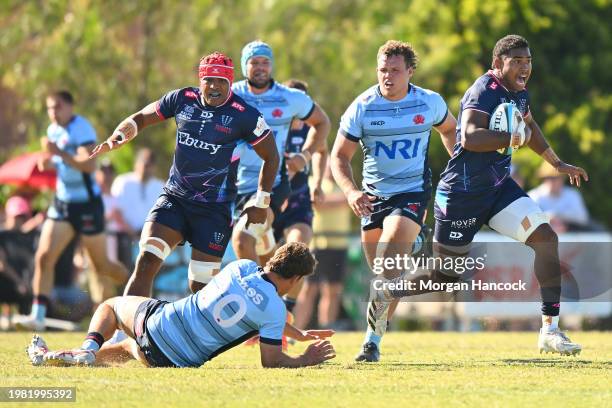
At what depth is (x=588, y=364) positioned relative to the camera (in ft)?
34.9

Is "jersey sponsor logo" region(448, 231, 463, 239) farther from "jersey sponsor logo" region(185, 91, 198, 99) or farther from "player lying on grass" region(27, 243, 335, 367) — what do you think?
"jersey sponsor logo" region(185, 91, 198, 99)

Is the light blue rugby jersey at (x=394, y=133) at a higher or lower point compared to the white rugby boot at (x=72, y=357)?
higher

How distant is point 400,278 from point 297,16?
59.0 feet

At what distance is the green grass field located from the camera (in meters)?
8.24

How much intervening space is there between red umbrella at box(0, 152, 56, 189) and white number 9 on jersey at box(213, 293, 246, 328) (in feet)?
37.3

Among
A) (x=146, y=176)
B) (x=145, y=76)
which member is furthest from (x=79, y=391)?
(x=145, y=76)

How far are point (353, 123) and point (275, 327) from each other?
2448mm

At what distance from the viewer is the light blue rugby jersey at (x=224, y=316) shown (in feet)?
31.0

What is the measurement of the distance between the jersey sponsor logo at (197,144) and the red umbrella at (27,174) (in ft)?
31.2

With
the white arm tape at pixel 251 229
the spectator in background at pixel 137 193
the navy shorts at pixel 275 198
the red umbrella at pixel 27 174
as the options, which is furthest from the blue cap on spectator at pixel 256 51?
the red umbrella at pixel 27 174

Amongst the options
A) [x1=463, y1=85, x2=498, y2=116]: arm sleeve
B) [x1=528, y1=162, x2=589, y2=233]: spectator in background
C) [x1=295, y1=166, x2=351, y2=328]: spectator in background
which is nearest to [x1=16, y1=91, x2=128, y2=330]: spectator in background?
[x1=295, y1=166, x2=351, y2=328]: spectator in background

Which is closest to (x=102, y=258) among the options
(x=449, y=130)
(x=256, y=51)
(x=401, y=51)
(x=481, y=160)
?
(x=256, y=51)

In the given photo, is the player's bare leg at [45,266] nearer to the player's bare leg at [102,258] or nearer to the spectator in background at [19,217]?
the player's bare leg at [102,258]

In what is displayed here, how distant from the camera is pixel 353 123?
11289mm
